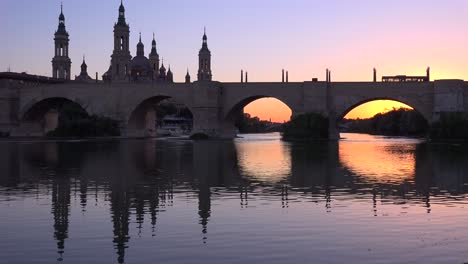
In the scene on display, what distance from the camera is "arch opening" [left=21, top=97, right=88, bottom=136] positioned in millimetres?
78875

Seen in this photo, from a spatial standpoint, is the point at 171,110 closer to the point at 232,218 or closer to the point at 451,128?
the point at 451,128

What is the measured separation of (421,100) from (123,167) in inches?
1724

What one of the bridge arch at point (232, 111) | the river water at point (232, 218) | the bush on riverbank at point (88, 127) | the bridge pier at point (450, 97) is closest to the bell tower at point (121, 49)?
A: the bush on riverbank at point (88, 127)

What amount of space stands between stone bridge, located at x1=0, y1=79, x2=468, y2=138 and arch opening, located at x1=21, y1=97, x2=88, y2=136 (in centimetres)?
12

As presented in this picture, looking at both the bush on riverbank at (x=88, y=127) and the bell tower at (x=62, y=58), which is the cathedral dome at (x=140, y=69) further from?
the bush on riverbank at (x=88, y=127)

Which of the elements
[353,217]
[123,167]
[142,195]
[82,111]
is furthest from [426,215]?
[82,111]

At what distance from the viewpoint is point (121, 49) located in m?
102

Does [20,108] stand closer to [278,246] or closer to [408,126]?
[408,126]

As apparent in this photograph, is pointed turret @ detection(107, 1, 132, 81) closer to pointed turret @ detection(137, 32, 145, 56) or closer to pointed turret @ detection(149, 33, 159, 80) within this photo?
pointed turret @ detection(137, 32, 145, 56)

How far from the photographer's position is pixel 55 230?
11711mm

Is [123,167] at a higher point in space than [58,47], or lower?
lower

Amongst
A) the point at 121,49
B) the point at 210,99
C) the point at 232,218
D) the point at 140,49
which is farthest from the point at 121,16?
the point at 232,218

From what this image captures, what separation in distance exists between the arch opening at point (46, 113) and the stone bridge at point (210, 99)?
124mm

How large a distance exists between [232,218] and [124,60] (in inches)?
3602
